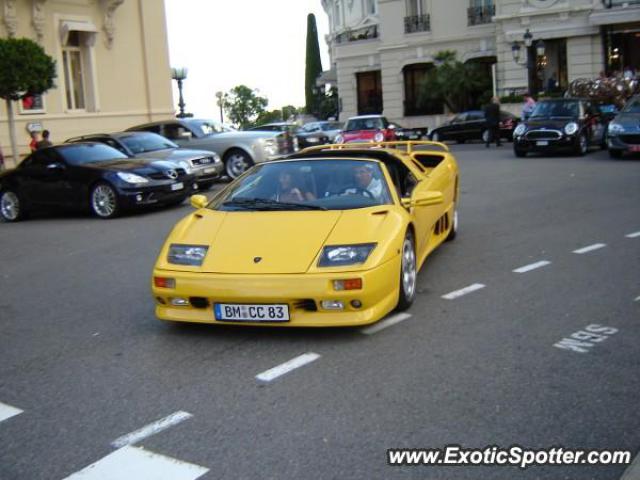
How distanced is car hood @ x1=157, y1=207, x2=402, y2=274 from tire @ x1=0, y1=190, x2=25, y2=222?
9448 millimetres

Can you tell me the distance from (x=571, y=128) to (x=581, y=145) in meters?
0.51

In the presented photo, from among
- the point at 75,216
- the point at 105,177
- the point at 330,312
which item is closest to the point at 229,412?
the point at 330,312

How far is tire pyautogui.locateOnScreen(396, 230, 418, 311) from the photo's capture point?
628cm

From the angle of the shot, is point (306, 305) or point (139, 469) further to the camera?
point (306, 305)

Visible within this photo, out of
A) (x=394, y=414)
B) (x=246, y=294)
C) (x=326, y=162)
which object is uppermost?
(x=326, y=162)

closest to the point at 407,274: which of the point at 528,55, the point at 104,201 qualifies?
the point at 104,201

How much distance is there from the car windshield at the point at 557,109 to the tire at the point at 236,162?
8.31 meters

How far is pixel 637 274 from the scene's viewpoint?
24.3 feet

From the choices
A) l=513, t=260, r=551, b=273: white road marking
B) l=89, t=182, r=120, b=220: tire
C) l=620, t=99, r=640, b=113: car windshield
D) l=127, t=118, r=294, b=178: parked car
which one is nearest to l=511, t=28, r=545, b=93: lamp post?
l=620, t=99, r=640, b=113: car windshield

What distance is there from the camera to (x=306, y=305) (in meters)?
5.61

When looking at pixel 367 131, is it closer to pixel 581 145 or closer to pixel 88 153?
pixel 581 145

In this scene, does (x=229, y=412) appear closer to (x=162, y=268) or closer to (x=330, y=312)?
(x=330, y=312)

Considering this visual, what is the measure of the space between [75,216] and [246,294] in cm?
1031

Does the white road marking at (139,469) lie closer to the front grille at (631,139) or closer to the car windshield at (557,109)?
the front grille at (631,139)
